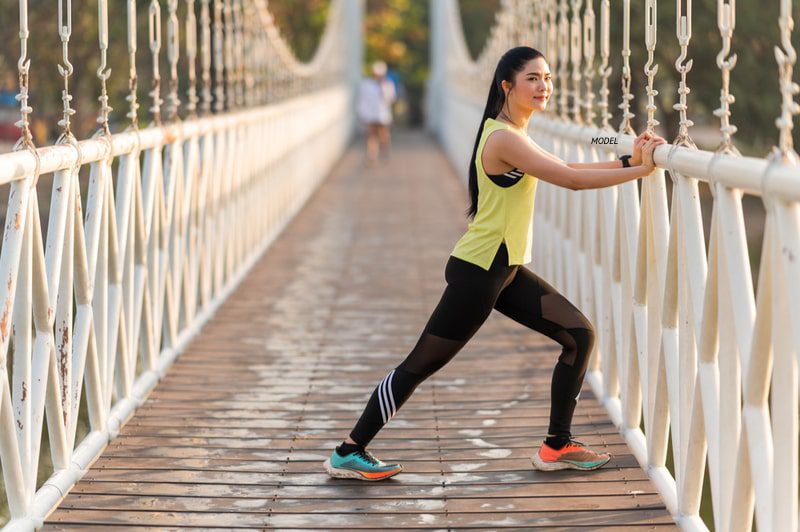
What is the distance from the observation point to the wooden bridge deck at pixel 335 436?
3.85m

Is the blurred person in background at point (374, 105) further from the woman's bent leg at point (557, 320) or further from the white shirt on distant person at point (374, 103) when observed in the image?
the woman's bent leg at point (557, 320)

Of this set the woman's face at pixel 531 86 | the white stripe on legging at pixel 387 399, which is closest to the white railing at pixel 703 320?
the woman's face at pixel 531 86

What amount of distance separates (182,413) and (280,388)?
1.95 feet

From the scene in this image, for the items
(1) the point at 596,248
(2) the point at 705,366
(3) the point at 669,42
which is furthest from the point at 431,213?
(2) the point at 705,366

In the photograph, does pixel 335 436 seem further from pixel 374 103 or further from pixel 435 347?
pixel 374 103

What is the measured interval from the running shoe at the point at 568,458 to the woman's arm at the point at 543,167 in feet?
2.74

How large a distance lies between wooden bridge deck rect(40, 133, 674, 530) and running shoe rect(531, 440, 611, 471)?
33 mm

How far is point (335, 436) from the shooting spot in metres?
4.77

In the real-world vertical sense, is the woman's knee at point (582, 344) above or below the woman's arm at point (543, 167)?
below

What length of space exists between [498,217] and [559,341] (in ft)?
1.49

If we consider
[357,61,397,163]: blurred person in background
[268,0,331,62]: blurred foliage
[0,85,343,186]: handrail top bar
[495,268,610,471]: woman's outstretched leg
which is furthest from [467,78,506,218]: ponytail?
[268,0,331,62]: blurred foliage

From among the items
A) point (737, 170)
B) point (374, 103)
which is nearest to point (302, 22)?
point (374, 103)

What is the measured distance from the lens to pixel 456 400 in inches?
210

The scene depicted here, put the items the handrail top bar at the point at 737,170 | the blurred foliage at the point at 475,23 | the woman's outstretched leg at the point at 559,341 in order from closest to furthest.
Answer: the handrail top bar at the point at 737,170
the woman's outstretched leg at the point at 559,341
the blurred foliage at the point at 475,23
